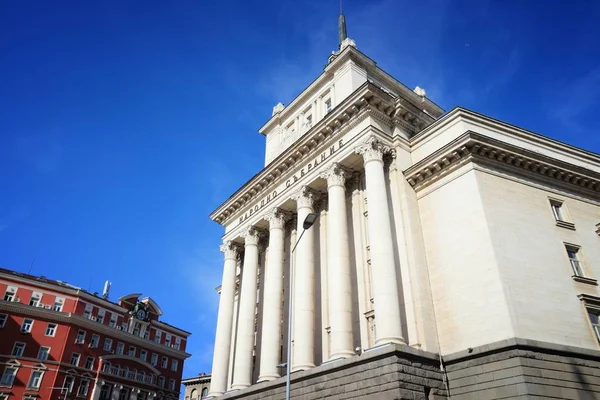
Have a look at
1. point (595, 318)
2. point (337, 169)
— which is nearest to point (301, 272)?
point (337, 169)

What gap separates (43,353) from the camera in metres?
57.8

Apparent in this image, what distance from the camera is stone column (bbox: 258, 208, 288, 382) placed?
95.7 ft

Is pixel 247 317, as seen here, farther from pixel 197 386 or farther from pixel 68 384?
pixel 197 386

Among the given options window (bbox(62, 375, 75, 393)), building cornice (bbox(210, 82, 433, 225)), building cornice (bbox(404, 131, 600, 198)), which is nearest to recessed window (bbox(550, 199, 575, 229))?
building cornice (bbox(404, 131, 600, 198))

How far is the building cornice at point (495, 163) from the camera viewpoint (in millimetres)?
27203

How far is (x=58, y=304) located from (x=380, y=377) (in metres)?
54.7

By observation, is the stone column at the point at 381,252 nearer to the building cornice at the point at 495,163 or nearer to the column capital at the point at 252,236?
the building cornice at the point at 495,163

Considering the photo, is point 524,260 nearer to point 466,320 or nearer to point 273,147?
point 466,320

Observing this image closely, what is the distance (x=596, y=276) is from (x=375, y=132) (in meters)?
15.3

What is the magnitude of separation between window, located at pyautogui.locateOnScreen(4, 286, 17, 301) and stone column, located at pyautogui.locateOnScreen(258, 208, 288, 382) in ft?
141

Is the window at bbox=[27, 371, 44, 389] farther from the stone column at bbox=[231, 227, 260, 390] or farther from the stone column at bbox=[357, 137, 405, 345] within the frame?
the stone column at bbox=[357, 137, 405, 345]

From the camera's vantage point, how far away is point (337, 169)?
30141 mm

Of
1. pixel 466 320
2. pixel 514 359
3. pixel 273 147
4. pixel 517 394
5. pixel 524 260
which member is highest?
pixel 273 147

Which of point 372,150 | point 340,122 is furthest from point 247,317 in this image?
point 340,122
